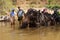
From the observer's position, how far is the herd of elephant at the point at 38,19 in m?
22.5

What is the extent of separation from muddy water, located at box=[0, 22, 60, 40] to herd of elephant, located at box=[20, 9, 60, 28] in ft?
1.96

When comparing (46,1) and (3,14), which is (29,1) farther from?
(3,14)

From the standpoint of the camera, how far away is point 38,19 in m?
23.1

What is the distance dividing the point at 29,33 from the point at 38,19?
2600 mm

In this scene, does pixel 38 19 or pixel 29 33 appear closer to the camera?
pixel 29 33

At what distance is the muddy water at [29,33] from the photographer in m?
19.4

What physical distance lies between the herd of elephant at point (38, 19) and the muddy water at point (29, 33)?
1.96 feet

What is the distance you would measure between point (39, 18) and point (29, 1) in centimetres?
1092

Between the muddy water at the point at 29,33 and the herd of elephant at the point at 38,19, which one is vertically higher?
the herd of elephant at the point at 38,19

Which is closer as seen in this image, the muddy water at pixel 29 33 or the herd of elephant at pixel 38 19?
the muddy water at pixel 29 33

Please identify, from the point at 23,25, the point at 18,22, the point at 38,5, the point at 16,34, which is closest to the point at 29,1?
the point at 38,5

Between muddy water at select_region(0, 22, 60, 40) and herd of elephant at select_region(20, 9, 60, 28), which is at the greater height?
herd of elephant at select_region(20, 9, 60, 28)

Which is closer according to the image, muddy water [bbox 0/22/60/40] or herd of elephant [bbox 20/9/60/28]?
muddy water [bbox 0/22/60/40]

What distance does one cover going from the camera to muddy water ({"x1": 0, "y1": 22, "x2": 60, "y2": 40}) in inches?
763
